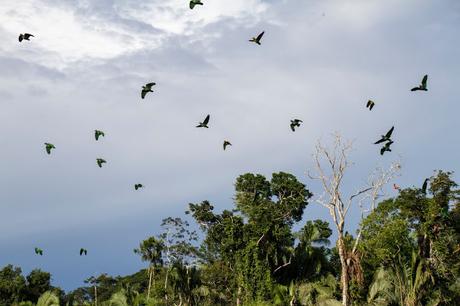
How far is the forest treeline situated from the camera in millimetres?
37531

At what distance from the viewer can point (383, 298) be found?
39.8 m

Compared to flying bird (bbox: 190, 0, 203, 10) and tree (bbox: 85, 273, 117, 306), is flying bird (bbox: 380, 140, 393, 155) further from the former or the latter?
tree (bbox: 85, 273, 117, 306)

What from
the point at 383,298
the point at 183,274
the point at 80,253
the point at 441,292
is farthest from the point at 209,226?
the point at 80,253

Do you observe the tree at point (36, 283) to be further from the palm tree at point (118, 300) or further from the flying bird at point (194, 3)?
the flying bird at point (194, 3)

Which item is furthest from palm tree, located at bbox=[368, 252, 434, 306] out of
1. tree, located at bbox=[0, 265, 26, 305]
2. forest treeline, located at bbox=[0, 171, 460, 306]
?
tree, located at bbox=[0, 265, 26, 305]

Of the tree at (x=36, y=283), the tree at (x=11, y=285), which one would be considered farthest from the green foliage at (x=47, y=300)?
the tree at (x=36, y=283)

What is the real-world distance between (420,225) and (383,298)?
5.48 meters

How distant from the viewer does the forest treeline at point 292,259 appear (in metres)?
37.5

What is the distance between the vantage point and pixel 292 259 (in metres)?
47.4

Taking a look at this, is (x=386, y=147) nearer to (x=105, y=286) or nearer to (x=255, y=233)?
(x=255, y=233)

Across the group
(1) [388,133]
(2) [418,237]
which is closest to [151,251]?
(2) [418,237]

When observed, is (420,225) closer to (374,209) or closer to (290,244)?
(374,209)

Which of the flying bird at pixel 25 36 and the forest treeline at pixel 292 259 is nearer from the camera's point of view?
the flying bird at pixel 25 36

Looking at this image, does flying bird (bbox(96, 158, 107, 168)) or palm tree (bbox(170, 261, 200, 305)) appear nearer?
flying bird (bbox(96, 158, 107, 168))
